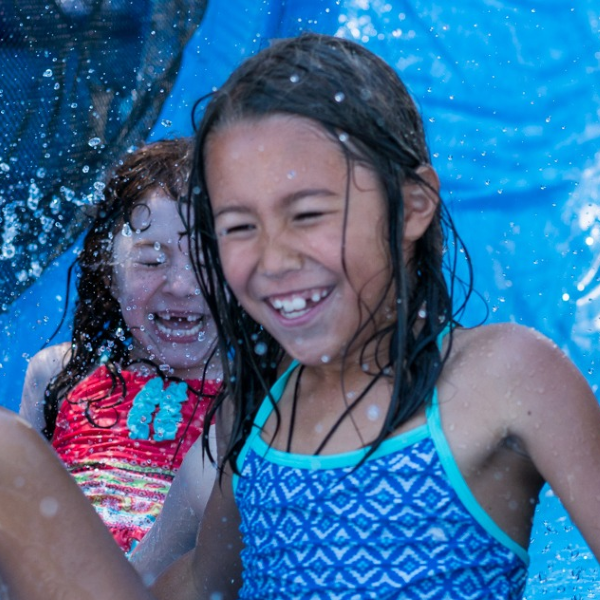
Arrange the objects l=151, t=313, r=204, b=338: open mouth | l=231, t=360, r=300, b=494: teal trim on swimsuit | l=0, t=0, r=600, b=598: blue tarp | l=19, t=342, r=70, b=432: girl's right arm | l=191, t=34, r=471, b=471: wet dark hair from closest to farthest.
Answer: l=191, t=34, r=471, b=471: wet dark hair, l=231, t=360, r=300, b=494: teal trim on swimsuit, l=151, t=313, r=204, b=338: open mouth, l=19, t=342, r=70, b=432: girl's right arm, l=0, t=0, r=600, b=598: blue tarp

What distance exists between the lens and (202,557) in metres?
1.70

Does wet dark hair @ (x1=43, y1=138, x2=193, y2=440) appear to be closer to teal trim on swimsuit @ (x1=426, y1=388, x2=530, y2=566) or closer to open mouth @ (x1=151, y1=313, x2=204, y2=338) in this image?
open mouth @ (x1=151, y1=313, x2=204, y2=338)

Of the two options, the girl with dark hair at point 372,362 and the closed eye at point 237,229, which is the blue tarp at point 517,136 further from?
the closed eye at point 237,229

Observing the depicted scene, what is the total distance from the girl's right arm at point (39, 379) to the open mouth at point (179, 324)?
36 centimetres

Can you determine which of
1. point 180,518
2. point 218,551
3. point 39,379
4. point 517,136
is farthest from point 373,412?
point 517,136

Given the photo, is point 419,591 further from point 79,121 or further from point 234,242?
point 79,121

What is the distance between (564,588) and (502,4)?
5.05 feet

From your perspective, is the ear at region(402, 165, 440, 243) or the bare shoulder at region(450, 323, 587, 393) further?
the ear at region(402, 165, 440, 243)

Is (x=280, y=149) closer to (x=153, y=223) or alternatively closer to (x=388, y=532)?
(x=388, y=532)

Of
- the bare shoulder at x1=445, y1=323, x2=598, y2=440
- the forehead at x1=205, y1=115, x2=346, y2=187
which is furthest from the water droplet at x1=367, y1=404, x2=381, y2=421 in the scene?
the forehead at x1=205, y1=115, x2=346, y2=187

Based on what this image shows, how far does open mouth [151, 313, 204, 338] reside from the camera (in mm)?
2371

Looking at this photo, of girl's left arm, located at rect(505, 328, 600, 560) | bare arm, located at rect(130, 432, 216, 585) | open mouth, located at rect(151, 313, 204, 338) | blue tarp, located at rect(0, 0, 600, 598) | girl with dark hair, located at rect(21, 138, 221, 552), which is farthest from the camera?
blue tarp, located at rect(0, 0, 600, 598)

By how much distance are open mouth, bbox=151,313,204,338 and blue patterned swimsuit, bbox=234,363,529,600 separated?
926 millimetres

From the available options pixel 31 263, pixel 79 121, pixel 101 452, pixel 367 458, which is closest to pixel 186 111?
pixel 79 121
